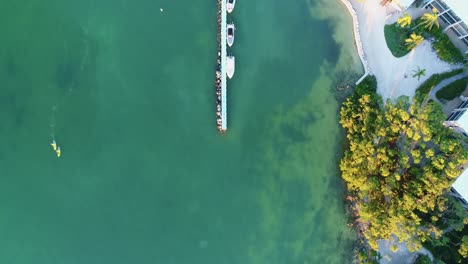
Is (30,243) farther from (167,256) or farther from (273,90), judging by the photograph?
(273,90)

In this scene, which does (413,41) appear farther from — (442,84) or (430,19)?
(442,84)

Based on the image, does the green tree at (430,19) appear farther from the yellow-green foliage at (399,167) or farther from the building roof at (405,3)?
the yellow-green foliage at (399,167)

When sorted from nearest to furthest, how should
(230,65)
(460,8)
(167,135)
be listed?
(460,8), (167,135), (230,65)

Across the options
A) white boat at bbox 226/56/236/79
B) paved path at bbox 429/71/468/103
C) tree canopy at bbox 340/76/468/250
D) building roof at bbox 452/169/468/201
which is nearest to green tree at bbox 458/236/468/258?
tree canopy at bbox 340/76/468/250

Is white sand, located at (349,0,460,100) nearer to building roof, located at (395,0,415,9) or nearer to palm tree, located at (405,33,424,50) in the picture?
palm tree, located at (405,33,424,50)

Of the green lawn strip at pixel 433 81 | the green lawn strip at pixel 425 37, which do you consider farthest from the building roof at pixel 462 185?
the green lawn strip at pixel 425 37

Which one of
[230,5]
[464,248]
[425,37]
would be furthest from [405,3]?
[464,248]
